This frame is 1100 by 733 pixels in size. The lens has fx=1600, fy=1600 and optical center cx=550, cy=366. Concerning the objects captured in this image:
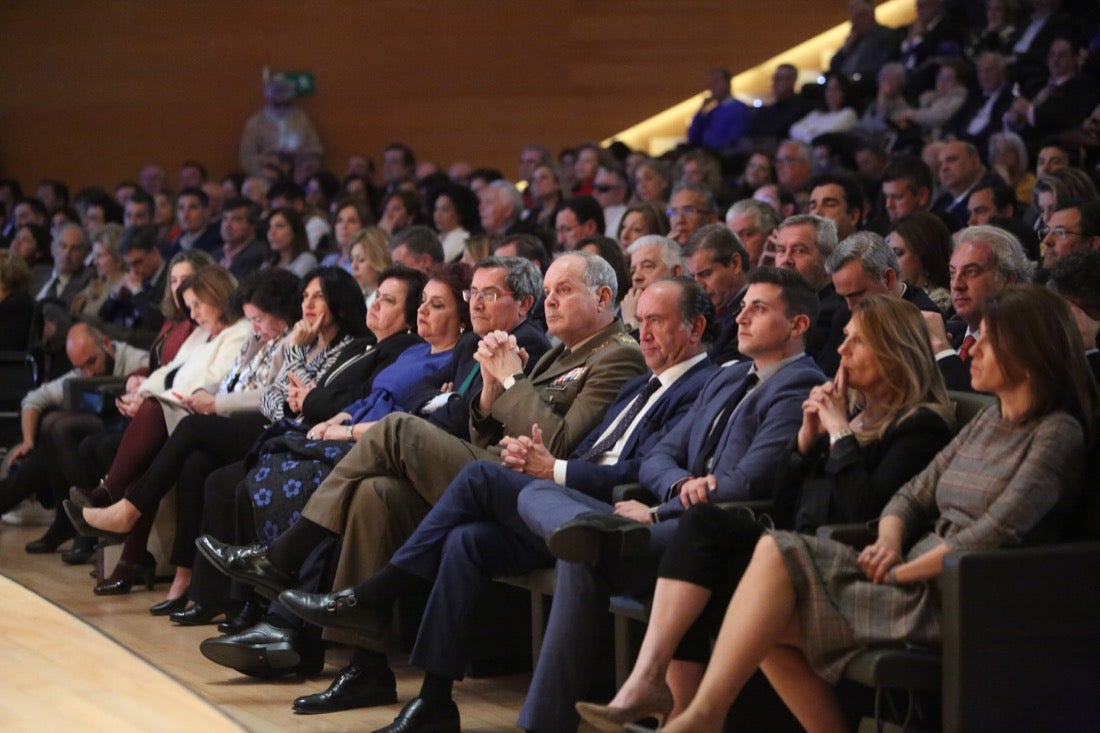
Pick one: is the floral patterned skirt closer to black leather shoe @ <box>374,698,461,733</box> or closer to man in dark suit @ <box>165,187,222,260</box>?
black leather shoe @ <box>374,698,461,733</box>

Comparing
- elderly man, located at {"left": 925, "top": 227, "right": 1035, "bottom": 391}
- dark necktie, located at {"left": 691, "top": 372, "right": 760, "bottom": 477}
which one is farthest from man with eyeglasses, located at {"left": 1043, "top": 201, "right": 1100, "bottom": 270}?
dark necktie, located at {"left": 691, "top": 372, "right": 760, "bottom": 477}

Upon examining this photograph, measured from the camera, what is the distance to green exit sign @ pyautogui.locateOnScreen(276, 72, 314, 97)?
10852mm

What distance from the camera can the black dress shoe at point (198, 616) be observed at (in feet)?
14.0

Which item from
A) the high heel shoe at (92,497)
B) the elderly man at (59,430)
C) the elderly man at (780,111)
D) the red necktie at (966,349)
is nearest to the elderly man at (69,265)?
the elderly man at (59,430)

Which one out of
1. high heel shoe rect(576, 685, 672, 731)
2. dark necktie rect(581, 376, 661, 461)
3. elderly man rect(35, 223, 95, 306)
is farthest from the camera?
elderly man rect(35, 223, 95, 306)

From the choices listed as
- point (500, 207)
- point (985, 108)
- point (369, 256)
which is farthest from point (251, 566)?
point (985, 108)

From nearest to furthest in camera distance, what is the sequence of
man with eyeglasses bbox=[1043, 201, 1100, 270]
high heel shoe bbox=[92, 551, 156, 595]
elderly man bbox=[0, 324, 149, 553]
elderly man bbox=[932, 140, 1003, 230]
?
man with eyeglasses bbox=[1043, 201, 1100, 270], high heel shoe bbox=[92, 551, 156, 595], elderly man bbox=[0, 324, 149, 553], elderly man bbox=[932, 140, 1003, 230]

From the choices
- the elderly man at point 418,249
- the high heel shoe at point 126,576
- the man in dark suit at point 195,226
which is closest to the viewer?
the high heel shoe at point 126,576

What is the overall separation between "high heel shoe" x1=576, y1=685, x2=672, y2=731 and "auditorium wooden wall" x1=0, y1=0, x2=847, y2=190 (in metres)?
8.53

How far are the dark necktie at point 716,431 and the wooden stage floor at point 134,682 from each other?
2.14 feet

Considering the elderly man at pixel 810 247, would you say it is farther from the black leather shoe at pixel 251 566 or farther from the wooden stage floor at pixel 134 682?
the black leather shoe at pixel 251 566

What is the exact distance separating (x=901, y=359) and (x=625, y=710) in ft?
2.61

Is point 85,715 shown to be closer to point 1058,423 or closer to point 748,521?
point 748,521

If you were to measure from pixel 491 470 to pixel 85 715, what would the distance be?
3.40ft
